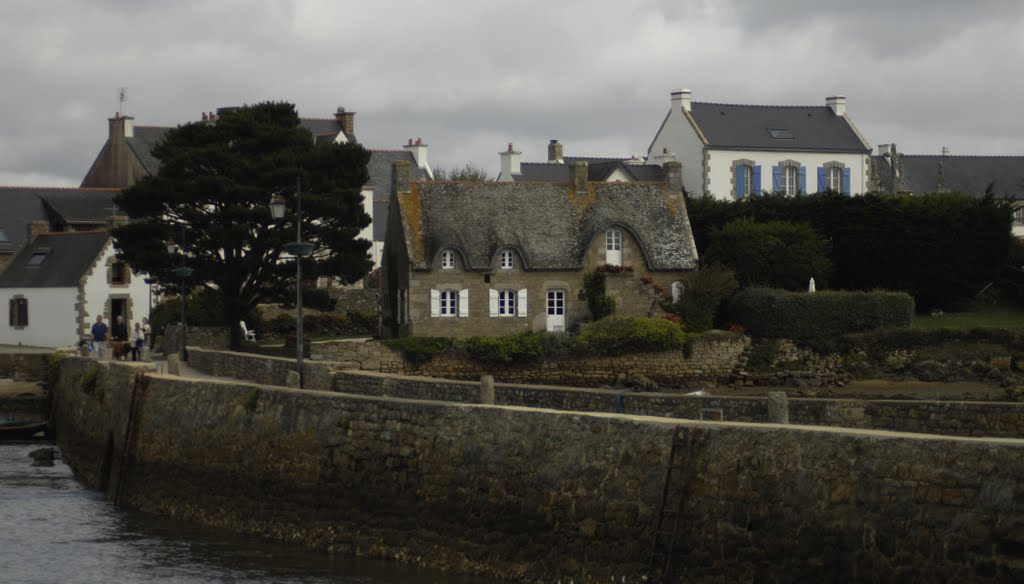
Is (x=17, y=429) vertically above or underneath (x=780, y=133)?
underneath

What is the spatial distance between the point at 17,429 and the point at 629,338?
62.8 ft

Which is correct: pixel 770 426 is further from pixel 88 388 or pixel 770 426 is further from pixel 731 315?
pixel 731 315

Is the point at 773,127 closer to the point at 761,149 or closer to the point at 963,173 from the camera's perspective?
the point at 761,149

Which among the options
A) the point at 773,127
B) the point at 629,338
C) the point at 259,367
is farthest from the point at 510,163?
the point at 259,367

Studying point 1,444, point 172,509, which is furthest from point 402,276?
point 172,509

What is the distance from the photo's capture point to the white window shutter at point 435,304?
48.6 meters

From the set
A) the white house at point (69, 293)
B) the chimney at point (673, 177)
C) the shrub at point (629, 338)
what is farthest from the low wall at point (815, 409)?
the white house at point (69, 293)

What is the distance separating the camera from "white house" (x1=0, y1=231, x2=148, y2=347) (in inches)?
2079

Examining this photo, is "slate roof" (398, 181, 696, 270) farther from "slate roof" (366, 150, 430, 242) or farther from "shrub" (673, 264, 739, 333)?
"slate roof" (366, 150, 430, 242)

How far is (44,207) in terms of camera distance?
63000 mm

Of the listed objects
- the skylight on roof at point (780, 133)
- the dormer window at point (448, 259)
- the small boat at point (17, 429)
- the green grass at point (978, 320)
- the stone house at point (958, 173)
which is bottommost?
the small boat at point (17, 429)

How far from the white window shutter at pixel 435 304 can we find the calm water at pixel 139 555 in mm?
23725

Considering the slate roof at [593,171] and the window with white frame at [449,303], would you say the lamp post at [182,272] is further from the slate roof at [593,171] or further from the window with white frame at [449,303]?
the slate roof at [593,171]

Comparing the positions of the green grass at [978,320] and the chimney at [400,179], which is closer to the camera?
the green grass at [978,320]
